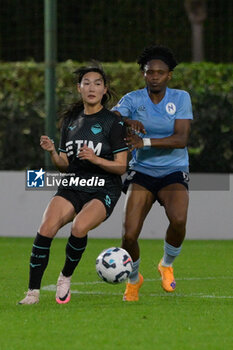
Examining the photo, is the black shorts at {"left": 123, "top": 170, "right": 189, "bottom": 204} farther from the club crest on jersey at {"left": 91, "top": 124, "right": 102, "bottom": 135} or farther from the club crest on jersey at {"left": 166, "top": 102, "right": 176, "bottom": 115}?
the club crest on jersey at {"left": 91, "top": 124, "right": 102, "bottom": 135}

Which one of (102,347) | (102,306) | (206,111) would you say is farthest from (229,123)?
(102,347)

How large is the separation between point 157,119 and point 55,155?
3.39ft

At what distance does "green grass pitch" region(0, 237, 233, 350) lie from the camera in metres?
6.80

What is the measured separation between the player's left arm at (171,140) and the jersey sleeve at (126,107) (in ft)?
1.26

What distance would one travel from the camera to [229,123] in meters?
16.1

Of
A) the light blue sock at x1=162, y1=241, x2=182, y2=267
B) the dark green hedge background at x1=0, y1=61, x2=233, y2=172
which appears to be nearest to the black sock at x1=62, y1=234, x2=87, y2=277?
the light blue sock at x1=162, y1=241, x2=182, y2=267

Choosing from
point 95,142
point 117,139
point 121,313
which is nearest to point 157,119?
point 117,139

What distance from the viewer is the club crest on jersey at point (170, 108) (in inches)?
362

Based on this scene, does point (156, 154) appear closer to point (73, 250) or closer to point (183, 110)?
point (183, 110)

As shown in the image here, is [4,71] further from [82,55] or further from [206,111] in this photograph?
[206,111]

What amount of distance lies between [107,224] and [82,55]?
9.91 feet

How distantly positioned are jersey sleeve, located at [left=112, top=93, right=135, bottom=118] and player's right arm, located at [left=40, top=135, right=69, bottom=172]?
667 millimetres

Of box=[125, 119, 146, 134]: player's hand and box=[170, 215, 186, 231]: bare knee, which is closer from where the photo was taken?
box=[125, 119, 146, 134]: player's hand

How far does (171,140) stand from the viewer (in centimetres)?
899
